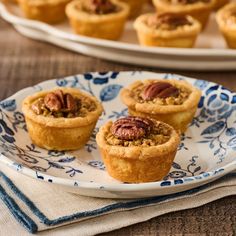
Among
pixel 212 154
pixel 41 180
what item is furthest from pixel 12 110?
pixel 212 154

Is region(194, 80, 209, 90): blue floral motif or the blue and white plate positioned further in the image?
region(194, 80, 209, 90): blue floral motif

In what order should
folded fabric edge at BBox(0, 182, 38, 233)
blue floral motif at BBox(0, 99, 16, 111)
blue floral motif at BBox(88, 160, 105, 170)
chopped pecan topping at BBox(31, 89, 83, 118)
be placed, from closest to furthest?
folded fabric edge at BBox(0, 182, 38, 233) < blue floral motif at BBox(88, 160, 105, 170) < chopped pecan topping at BBox(31, 89, 83, 118) < blue floral motif at BBox(0, 99, 16, 111)

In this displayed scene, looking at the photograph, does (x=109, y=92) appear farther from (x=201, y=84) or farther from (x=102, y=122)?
(x=201, y=84)

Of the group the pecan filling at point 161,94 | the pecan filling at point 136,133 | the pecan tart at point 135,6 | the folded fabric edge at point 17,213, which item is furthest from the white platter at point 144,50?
the folded fabric edge at point 17,213

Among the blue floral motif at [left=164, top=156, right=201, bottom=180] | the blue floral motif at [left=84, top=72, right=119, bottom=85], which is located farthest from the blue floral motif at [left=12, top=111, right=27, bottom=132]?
the blue floral motif at [left=164, top=156, right=201, bottom=180]

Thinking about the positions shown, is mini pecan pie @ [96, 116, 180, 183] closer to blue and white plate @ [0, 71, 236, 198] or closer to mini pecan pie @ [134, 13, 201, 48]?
blue and white plate @ [0, 71, 236, 198]

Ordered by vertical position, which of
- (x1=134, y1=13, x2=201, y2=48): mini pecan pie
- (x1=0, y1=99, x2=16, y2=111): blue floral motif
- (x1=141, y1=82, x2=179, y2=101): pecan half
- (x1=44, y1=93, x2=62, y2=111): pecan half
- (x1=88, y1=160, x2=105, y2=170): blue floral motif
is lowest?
(x1=134, y1=13, x2=201, y2=48): mini pecan pie

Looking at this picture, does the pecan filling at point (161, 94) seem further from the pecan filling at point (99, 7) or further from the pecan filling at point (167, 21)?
the pecan filling at point (99, 7)
